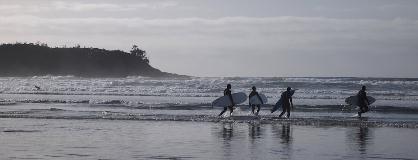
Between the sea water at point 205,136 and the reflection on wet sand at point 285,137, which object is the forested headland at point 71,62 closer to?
the sea water at point 205,136

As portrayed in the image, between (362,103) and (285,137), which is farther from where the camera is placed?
(362,103)

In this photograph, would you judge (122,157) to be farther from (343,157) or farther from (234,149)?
(343,157)

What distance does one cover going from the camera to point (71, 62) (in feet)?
419

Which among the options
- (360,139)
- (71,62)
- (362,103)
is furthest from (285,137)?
(71,62)

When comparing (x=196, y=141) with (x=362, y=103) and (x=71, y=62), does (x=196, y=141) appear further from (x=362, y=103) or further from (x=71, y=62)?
(x=71, y=62)

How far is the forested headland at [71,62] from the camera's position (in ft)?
405

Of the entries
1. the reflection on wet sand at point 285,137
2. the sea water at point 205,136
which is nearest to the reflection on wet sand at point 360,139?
the sea water at point 205,136

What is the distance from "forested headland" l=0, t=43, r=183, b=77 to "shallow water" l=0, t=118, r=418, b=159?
99.7 meters

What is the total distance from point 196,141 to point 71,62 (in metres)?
112

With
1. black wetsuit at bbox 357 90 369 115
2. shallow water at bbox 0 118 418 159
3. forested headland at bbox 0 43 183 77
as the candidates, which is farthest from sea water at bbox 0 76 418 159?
forested headland at bbox 0 43 183 77

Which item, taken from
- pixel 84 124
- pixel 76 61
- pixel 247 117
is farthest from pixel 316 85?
pixel 76 61

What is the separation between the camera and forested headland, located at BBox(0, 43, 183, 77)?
123m

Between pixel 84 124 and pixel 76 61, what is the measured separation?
351 ft

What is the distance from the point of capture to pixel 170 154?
15.4 m
